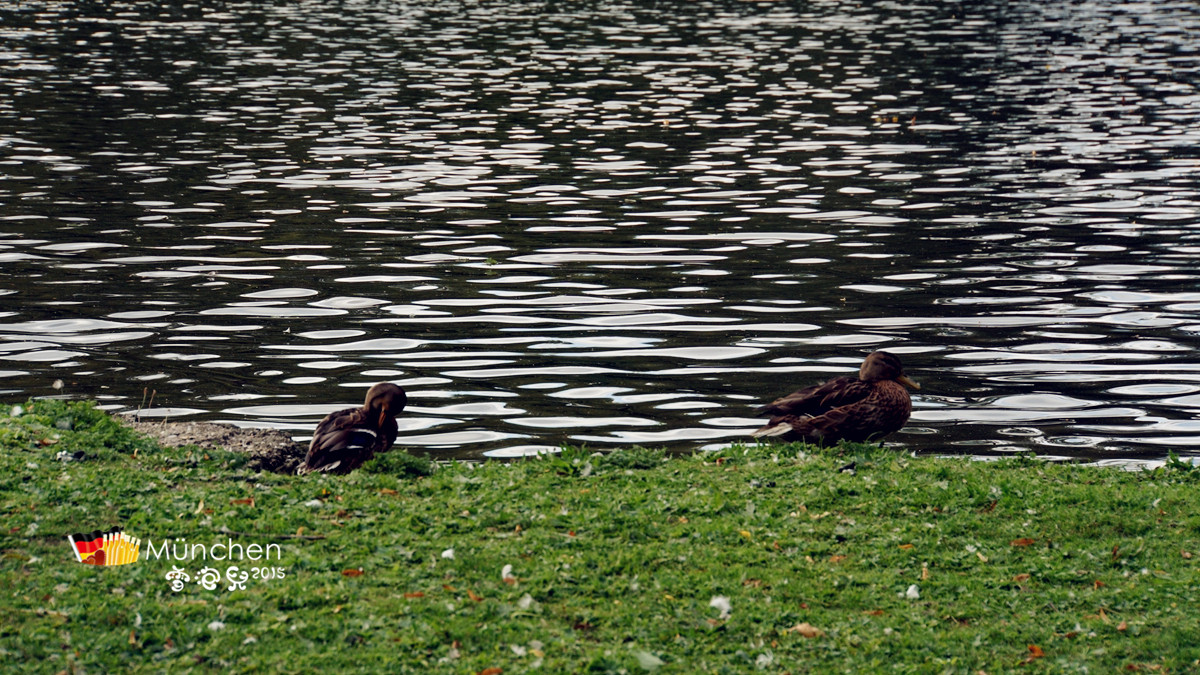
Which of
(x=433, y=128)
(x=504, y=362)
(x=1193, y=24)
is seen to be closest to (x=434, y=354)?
(x=504, y=362)

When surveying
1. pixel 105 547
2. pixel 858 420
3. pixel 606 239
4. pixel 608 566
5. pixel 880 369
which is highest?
pixel 105 547

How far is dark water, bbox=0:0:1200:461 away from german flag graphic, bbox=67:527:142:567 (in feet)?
15.3

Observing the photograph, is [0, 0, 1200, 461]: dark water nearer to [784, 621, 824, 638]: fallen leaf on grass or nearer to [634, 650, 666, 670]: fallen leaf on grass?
[784, 621, 824, 638]: fallen leaf on grass

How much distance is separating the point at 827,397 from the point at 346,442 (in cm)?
443

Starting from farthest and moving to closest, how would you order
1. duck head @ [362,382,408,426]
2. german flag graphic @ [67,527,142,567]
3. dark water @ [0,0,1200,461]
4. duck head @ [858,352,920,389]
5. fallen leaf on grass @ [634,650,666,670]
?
dark water @ [0,0,1200,461] < duck head @ [858,352,920,389] < duck head @ [362,382,408,426] < german flag graphic @ [67,527,142,567] < fallen leaf on grass @ [634,650,666,670]

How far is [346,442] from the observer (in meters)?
12.2

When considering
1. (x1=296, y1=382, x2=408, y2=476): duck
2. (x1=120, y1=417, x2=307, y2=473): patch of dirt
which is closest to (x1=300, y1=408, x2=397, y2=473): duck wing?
(x1=296, y1=382, x2=408, y2=476): duck

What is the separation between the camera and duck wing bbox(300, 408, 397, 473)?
477 inches

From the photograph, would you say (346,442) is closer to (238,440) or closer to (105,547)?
(238,440)

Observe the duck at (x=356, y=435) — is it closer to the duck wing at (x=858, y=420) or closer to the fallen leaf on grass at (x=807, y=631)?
the duck wing at (x=858, y=420)

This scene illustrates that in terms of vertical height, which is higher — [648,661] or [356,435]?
[648,661]

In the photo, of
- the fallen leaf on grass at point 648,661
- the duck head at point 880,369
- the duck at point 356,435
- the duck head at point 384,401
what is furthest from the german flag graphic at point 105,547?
the duck head at point 880,369

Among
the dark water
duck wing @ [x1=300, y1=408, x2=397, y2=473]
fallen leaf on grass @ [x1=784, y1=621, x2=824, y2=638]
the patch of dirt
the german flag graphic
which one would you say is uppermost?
the german flag graphic

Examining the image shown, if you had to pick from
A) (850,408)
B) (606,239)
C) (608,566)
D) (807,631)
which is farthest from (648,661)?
(606,239)
